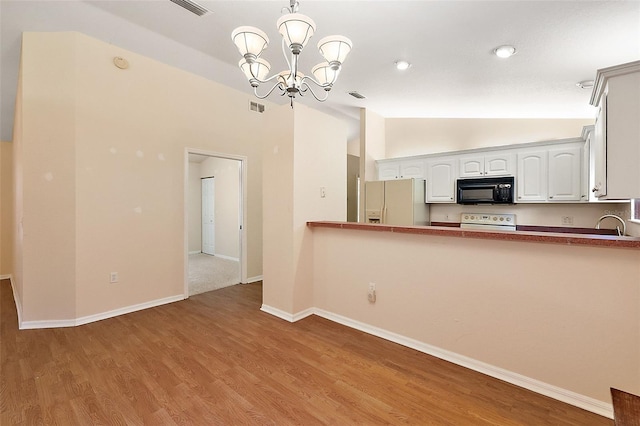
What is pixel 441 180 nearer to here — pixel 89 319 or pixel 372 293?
pixel 372 293

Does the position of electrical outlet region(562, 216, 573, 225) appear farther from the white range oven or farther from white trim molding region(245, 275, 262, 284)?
white trim molding region(245, 275, 262, 284)

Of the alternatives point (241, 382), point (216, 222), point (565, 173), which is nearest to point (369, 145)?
point (565, 173)

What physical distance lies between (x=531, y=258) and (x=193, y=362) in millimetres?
2650

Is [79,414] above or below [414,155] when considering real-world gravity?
below

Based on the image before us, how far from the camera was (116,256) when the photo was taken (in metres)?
3.33

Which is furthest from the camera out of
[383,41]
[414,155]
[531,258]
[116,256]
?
[414,155]

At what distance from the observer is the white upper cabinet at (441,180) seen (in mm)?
4656

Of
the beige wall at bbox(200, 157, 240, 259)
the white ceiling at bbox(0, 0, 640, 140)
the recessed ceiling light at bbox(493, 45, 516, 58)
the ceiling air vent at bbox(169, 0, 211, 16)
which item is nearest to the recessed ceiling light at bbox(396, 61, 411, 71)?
the white ceiling at bbox(0, 0, 640, 140)

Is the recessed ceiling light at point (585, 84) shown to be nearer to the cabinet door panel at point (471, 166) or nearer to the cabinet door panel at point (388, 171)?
the cabinet door panel at point (471, 166)

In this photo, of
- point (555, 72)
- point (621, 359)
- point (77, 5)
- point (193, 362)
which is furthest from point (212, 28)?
point (621, 359)

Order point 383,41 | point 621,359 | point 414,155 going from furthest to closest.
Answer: point 414,155, point 383,41, point 621,359

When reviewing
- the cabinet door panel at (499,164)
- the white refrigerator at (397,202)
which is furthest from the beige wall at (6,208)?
the cabinet door panel at (499,164)

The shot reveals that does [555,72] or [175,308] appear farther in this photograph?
[175,308]

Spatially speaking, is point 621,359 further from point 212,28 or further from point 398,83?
point 212,28
